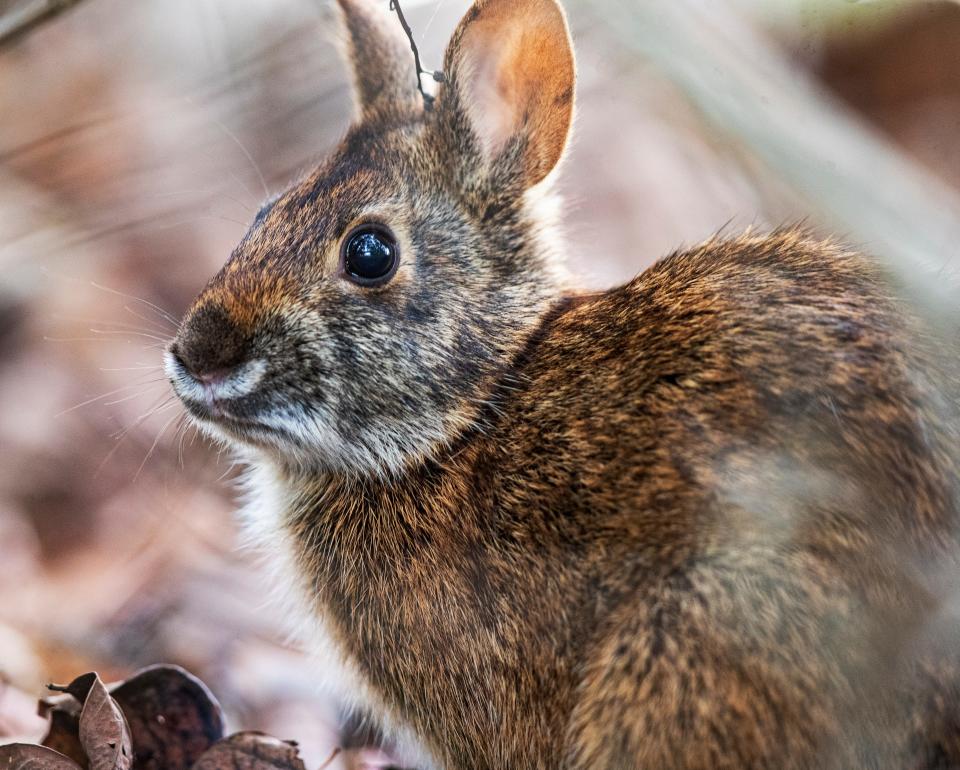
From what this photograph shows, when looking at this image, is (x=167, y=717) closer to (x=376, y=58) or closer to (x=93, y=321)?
(x=93, y=321)

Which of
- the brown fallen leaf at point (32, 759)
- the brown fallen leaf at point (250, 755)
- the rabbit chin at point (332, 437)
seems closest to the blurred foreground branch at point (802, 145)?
the rabbit chin at point (332, 437)

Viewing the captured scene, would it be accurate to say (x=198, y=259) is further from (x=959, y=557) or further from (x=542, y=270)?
(x=959, y=557)

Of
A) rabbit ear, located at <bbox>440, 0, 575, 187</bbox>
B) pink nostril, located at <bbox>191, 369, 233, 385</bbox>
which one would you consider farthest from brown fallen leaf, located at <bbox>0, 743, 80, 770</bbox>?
rabbit ear, located at <bbox>440, 0, 575, 187</bbox>

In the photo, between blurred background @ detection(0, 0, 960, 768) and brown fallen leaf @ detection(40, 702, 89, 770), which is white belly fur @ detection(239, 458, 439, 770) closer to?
blurred background @ detection(0, 0, 960, 768)

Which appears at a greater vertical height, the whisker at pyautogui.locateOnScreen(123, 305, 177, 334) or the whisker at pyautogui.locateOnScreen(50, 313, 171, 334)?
the whisker at pyautogui.locateOnScreen(50, 313, 171, 334)

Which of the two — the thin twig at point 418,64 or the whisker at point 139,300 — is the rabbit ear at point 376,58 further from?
the whisker at point 139,300

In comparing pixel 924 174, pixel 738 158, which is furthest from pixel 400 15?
pixel 924 174
